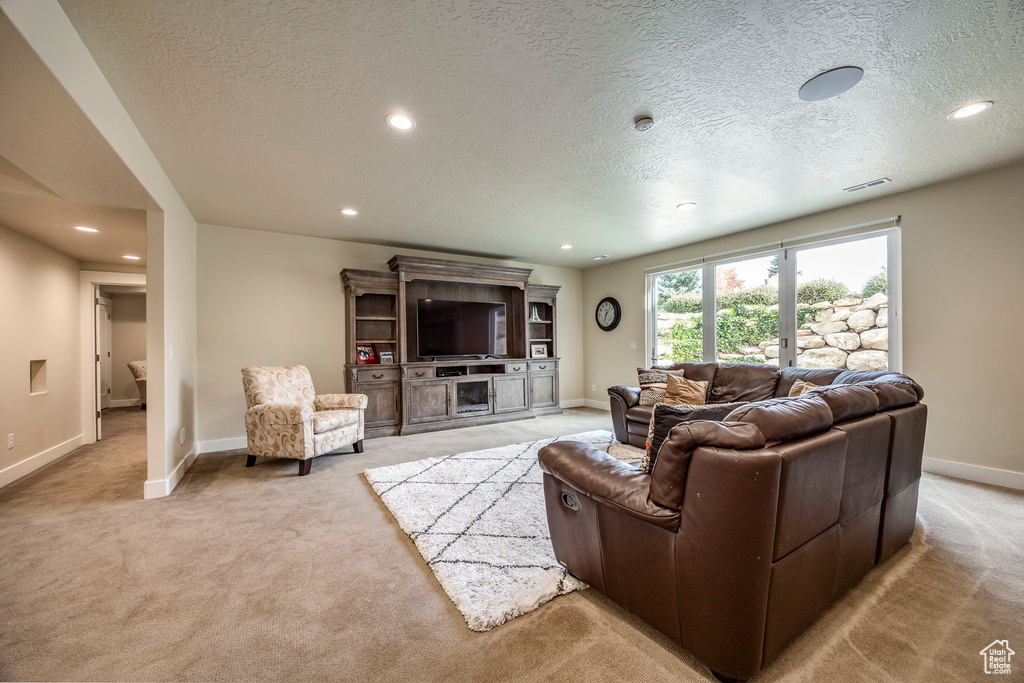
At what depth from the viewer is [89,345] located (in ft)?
14.9

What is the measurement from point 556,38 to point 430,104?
2.60ft

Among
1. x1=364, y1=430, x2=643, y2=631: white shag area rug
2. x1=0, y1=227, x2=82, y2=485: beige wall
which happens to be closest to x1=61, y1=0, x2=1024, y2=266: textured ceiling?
x1=0, y1=227, x2=82, y2=485: beige wall

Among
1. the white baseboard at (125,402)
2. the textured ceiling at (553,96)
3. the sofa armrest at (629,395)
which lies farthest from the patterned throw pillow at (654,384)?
the white baseboard at (125,402)

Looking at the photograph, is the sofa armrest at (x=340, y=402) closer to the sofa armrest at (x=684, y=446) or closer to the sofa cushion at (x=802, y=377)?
the sofa armrest at (x=684, y=446)

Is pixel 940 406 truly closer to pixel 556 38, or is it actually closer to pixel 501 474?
pixel 501 474

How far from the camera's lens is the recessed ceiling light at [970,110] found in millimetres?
2234

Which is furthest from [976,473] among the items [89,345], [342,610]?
[89,345]

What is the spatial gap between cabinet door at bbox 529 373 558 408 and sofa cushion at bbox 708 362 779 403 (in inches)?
103

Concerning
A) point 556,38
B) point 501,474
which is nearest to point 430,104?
point 556,38

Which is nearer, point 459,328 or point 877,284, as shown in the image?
point 877,284

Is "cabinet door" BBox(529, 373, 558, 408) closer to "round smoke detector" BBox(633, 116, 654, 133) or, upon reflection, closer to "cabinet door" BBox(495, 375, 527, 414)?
"cabinet door" BBox(495, 375, 527, 414)

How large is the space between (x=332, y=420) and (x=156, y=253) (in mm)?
1836

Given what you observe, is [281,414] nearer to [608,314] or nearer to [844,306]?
[608,314]

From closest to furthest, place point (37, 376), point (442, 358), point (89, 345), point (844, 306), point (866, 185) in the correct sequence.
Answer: point (866, 185), point (37, 376), point (844, 306), point (89, 345), point (442, 358)
